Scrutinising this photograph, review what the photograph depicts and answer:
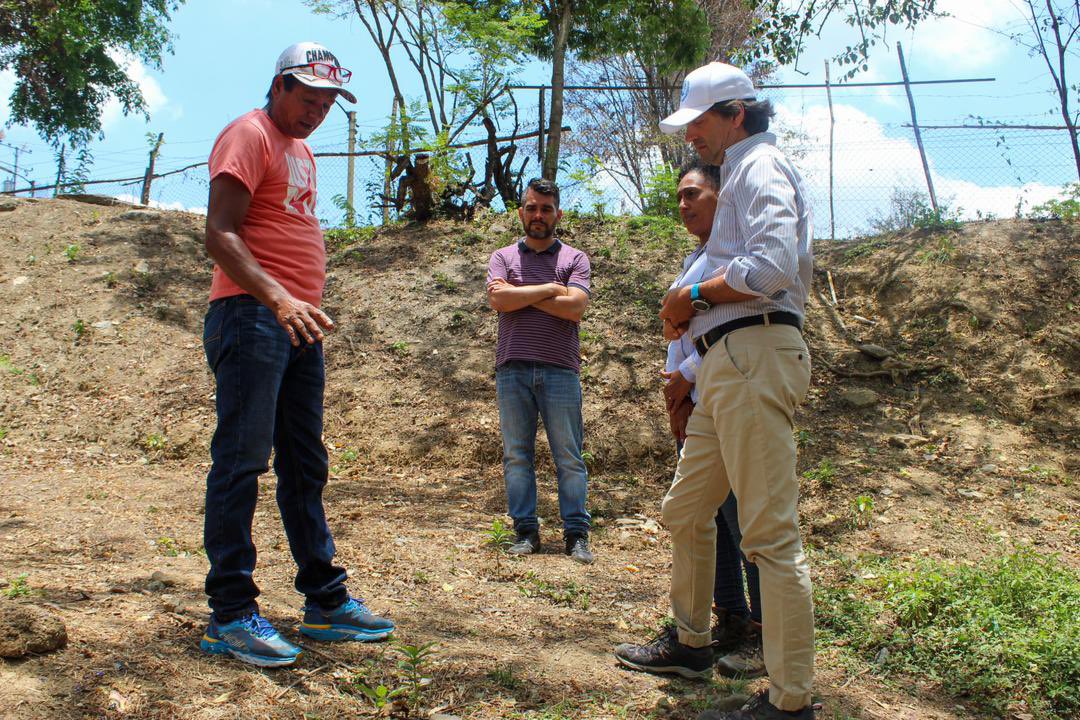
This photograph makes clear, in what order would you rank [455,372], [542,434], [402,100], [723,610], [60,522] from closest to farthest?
[723,610] < [60,522] < [542,434] < [455,372] < [402,100]

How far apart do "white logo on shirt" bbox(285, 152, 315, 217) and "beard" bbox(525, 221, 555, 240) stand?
1859 mm

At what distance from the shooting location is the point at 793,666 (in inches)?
91.2

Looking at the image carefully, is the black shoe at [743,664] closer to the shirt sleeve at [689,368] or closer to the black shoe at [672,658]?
the black shoe at [672,658]

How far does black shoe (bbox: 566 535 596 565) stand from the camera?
4.45 m

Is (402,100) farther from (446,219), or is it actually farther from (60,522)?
(60,522)

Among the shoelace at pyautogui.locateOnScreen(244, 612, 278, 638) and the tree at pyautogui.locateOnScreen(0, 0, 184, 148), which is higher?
the tree at pyautogui.locateOnScreen(0, 0, 184, 148)

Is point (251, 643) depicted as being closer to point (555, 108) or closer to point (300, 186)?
point (300, 186)

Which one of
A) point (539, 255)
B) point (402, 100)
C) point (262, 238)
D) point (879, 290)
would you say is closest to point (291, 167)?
point (262, 238)

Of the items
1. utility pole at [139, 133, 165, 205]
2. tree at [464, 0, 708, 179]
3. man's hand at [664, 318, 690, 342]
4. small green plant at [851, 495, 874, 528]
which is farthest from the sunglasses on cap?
utility pole at [139, 133, 165, 205]

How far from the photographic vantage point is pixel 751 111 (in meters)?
2.67

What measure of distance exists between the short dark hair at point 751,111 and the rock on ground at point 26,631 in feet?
8.59

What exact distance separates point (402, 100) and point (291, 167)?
10249 millimetres

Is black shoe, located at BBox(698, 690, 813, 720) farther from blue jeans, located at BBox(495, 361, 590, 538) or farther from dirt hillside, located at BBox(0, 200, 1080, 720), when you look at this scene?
blue jeans, located at BBox(495, 361, 590, 538)

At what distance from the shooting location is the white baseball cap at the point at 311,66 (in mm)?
2764
